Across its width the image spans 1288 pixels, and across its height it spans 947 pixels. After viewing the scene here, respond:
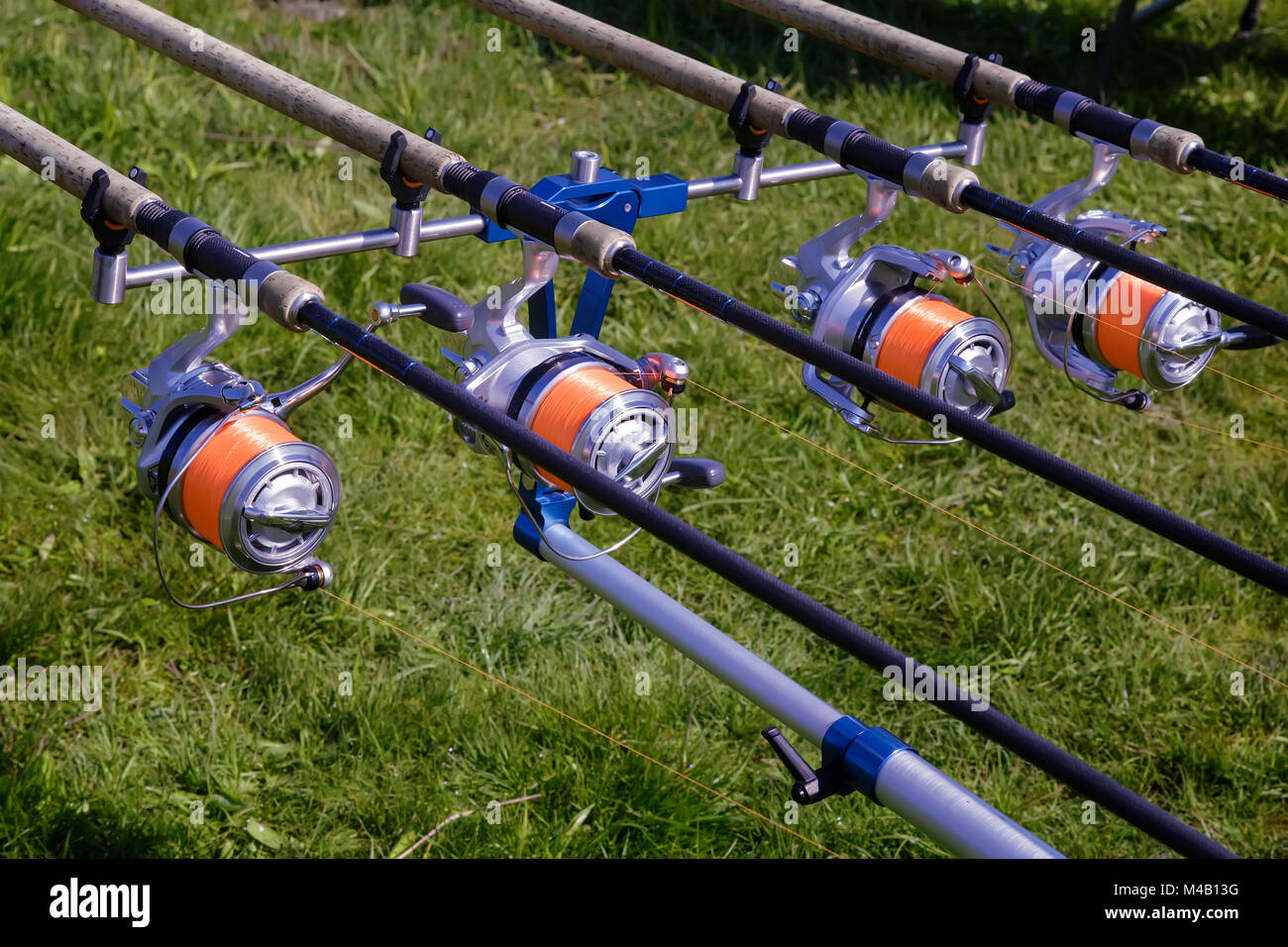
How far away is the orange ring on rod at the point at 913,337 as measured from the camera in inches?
92.4

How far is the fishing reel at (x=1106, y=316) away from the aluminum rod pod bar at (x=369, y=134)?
36.2 inches

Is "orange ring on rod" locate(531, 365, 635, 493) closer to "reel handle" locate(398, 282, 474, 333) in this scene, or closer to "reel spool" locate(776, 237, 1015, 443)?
"reel handle" locate(398, 282, 474, 333)

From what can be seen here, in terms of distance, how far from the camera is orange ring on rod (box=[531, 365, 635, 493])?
6.72 ft

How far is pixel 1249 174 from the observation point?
7.62 ft

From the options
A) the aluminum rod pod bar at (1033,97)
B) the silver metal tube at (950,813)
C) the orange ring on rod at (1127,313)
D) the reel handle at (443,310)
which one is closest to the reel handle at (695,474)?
the reel handle at (443,310)

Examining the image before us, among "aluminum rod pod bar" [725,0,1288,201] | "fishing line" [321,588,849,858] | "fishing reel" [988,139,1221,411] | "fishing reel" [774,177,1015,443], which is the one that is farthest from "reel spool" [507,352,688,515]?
"fishing line" [321,588,849,858]

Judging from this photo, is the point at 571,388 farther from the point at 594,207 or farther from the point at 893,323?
the point at 893,323

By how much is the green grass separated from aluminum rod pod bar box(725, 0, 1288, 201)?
62.4 inches

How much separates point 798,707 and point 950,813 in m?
0.31

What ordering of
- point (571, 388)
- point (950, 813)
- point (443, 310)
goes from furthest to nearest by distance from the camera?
point (443, 310) → point (571, 388) → point (950, 813)

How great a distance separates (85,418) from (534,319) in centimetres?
227

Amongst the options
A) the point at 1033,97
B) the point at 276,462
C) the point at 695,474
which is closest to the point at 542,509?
the point at 695,474

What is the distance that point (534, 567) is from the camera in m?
3.99

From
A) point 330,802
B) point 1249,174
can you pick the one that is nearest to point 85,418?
point 330,802
